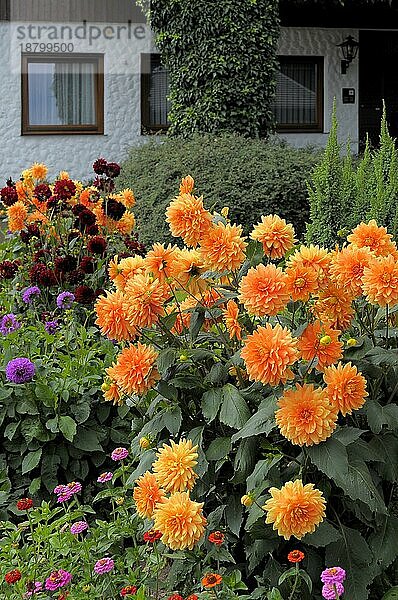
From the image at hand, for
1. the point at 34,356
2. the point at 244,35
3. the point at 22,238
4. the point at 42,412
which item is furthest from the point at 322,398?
the point at 244,35

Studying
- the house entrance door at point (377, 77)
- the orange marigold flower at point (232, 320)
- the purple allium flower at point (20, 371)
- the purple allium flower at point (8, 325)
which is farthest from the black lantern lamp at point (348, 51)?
the orange marigold flower at point (232, 320)

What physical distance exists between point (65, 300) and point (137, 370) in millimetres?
2071

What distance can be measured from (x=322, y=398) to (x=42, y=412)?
1550mm

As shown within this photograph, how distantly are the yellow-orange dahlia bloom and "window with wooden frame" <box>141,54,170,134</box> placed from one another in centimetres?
1251

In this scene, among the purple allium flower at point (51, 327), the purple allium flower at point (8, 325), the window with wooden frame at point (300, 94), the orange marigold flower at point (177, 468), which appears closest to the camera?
the orange marigold flower at point (177, 468)

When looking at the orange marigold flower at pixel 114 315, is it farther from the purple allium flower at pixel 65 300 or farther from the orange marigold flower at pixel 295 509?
the purple allium flower at pixel 65 300

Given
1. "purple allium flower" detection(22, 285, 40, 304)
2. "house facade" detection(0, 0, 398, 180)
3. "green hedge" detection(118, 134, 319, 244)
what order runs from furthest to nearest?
"house facade" detection(0, 0, 398, 180) < "green hedge" detection(118, 134, 319, 244) < "purple allium flower" detection(22, 285, 40, 304)

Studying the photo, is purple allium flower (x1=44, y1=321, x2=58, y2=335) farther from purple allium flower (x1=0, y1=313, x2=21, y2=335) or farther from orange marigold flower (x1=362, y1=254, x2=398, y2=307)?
orange marigold flower (x1=362, y1=254, x2=398, y2=307)

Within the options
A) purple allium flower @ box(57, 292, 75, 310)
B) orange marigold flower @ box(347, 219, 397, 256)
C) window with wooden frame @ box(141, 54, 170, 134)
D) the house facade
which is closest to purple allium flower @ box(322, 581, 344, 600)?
orange marigold flower @ box(347, 219, 397, 256)

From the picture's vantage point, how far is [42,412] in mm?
3332

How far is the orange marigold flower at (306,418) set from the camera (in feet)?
6.56

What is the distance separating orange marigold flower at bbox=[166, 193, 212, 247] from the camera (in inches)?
89.7

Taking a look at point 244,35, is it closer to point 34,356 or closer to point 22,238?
point 22,238

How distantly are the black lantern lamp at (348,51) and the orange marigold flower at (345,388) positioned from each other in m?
13.4
